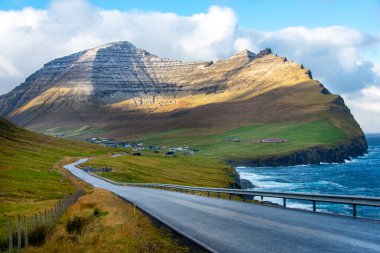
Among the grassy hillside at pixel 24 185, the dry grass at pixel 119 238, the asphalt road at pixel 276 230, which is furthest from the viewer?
the grassy hillside at pixel 24 185

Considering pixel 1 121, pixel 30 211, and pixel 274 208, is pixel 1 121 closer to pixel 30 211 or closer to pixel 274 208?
pixel 30 211

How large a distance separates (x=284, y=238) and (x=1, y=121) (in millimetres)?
154117

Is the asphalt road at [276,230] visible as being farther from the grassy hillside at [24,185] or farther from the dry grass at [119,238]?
the grassy hillside at [24,185]

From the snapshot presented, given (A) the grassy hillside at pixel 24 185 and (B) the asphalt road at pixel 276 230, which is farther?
(A) the grassy hillside at pixel 24 185

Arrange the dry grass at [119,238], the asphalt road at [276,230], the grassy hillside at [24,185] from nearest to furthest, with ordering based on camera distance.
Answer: the asphalt road at [276,230]
the dry grass at [119,238]
the grassy hillside at [24,185]

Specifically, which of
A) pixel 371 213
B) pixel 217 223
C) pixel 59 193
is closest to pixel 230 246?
pixel 217 223

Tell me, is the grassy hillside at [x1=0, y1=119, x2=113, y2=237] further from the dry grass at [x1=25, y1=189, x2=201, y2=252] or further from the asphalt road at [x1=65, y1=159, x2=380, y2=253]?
the asphalt road at [x1=65, y1=159, x2=380, y2=253]

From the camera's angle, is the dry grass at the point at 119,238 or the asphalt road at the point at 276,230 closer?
the asphalt road at the point at 276,230

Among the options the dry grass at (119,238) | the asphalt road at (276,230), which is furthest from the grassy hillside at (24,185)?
the asphalt road at (276,230)

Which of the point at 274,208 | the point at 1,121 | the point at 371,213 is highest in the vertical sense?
the point at 1,121

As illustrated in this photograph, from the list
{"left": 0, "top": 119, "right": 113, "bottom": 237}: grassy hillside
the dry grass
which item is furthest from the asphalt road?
{"left": 0, "top": 119, "right": 113, "bottom": 237}: grassy hillside

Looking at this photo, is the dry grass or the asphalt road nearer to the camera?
the asphalt road

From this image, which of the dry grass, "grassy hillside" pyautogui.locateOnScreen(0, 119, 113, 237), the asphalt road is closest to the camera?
the asphalt road

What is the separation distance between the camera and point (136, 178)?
295ft
